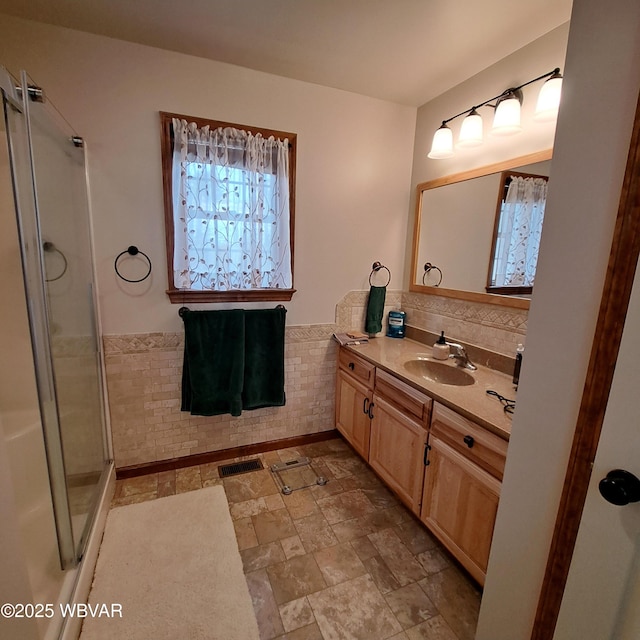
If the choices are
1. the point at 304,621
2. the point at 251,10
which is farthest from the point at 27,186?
the point at 304,621

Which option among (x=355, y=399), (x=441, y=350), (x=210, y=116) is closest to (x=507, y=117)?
(x=441, y=350)

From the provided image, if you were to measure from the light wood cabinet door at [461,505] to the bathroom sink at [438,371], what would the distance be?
0.47 m

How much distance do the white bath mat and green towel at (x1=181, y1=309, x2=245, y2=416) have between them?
0.58m

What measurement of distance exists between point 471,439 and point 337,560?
0.92 metres

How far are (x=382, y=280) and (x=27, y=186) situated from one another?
2.14 meters

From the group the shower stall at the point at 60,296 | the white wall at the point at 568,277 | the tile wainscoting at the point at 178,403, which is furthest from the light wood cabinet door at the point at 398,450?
the shower stall at the point at 60,296

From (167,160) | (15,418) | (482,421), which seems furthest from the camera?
(167,160)

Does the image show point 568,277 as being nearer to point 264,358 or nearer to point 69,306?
point 264,358

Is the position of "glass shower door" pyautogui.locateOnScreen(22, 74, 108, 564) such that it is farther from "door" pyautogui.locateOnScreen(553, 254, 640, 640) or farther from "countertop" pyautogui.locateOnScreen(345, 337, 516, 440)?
"door" pyautogui.locateOnScreen(553, 254, 640, 640)

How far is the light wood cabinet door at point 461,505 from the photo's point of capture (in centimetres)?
138

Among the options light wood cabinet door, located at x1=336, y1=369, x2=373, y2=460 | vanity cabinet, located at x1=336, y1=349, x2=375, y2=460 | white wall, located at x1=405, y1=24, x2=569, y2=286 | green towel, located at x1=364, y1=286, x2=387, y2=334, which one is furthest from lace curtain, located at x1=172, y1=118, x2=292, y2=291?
white wall, located at x1=405, y1=24, x2=569, y2=286

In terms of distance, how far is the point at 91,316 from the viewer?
6.20 feet

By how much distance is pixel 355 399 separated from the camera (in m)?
2.35

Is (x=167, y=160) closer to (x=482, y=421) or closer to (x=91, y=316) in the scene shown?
(x=91, y=316)
